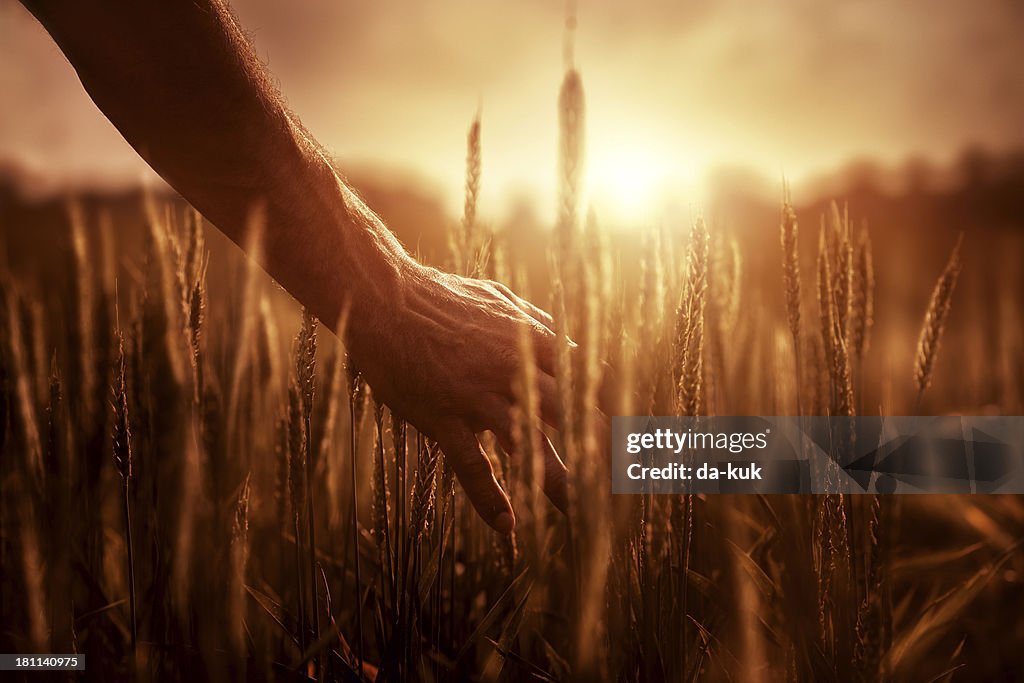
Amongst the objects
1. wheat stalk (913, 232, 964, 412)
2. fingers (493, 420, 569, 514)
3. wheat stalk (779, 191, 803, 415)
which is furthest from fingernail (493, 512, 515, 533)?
wheat stalk (913, 232, 964, 412)

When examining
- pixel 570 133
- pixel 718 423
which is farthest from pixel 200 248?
pixel 718 423

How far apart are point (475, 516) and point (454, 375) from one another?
59 centimetres

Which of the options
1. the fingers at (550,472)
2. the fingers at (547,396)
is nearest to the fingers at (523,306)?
the fingers at (547,396)

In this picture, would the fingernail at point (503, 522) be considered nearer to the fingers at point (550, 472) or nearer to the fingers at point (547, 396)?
the fingers at point (550, 472)

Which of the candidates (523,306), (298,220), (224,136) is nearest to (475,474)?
(523,306)

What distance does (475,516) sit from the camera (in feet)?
5.58

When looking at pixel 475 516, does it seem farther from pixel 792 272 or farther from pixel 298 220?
pixel 792 272

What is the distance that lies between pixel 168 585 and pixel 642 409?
40.9 inches

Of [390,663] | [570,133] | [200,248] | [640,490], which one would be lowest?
[390,663]

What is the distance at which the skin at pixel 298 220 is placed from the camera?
1062mm

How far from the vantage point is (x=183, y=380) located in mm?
1039

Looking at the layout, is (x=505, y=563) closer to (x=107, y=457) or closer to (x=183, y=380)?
(x=183, y=380)

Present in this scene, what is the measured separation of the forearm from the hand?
7 centimetres

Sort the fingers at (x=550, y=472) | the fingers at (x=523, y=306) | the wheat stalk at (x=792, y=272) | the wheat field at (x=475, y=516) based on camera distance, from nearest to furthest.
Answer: the wheat field at (x=475, y=516), the fingers at (x=550, y=472), the fingers at (x=523, y=306), the wheat stalk at (x=792, y=272)
